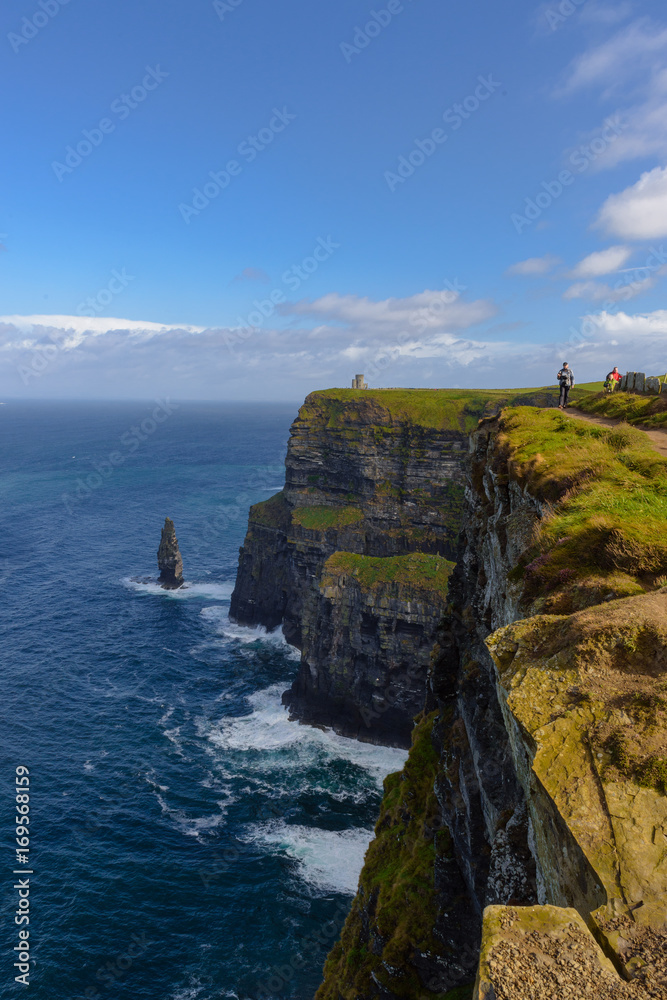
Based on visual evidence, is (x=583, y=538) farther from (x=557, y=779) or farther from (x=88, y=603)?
(x=88, y=603)

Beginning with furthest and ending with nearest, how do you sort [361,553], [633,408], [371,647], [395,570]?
[361,553] → [395,570] → [371,647] → [633,408]

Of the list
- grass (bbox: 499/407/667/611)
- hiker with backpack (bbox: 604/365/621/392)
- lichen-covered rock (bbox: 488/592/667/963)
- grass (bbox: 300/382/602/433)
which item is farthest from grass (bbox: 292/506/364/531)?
lichen-covered rock (bbox: 488/592/667/963)

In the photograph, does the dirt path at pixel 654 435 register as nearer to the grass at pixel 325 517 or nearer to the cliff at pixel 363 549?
the cliff at pixel 363 549

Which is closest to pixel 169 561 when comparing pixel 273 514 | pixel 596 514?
pixel 273 514

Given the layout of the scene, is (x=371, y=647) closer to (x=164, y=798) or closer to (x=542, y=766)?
(x=164, y=798)

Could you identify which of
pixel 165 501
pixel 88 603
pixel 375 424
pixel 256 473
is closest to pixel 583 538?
pixel 375 424
